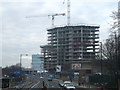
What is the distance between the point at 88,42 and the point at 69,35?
14.4 m

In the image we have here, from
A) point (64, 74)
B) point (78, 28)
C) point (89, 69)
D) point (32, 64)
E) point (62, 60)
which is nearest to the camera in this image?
point (89, 69)

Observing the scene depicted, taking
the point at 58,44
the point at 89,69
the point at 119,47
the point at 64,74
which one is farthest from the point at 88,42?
the point at 119,47

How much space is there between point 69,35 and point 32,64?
3704 cm

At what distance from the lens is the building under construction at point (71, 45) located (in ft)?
545

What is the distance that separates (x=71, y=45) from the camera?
17088cm

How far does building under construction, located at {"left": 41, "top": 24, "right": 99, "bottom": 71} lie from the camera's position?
166087 mm

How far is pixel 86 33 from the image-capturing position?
6841 inches

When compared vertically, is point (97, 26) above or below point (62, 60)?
above

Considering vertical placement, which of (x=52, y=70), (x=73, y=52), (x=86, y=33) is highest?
(x=86, y=33)

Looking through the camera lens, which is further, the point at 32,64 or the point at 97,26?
the point at 32,64

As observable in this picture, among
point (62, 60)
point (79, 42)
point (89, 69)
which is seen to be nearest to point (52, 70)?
point (62, 60)

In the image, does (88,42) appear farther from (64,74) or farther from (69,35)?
(64,74)

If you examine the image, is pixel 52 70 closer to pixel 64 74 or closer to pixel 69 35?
pixel 69 35

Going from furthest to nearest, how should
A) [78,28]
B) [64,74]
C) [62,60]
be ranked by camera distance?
[78,28] → [62,60] → [64,74]
